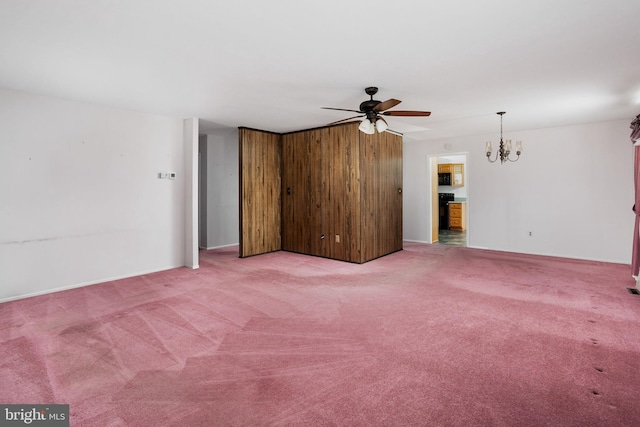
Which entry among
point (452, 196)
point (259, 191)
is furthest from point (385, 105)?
point (452, 196)

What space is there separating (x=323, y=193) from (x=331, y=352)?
375 centimetres

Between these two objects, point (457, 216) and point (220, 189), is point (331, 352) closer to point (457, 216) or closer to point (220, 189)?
point (220, 189)

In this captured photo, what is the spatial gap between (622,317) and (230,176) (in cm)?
683

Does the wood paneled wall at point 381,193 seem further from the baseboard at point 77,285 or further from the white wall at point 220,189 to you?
the baseboard at point 77,285

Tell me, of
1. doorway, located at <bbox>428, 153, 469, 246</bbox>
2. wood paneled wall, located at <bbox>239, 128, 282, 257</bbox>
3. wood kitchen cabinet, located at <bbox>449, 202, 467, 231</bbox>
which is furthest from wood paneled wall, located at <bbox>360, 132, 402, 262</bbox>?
wood kitchen cabinet, located at <bbox>449, 202, 467, 231</bbox>

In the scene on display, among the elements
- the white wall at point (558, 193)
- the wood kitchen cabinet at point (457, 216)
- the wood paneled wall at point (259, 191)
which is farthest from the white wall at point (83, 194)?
the wood kitchen cabinet at point (457, 216)

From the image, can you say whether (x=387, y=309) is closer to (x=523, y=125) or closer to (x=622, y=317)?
(x=622, y=317)

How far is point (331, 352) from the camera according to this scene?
247 cm

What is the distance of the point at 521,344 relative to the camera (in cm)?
256

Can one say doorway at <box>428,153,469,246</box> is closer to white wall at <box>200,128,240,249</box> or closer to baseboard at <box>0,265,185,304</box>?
white wall at <box>200,128,240,249</box>

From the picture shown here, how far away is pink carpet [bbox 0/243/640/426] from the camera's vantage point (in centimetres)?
182

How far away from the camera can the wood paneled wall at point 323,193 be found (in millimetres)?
5520

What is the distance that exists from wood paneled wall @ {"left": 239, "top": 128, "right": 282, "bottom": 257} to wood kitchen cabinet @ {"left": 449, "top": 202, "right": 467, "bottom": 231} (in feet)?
19.3

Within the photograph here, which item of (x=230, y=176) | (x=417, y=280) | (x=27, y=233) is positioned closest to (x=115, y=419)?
(x=27, y=233)
